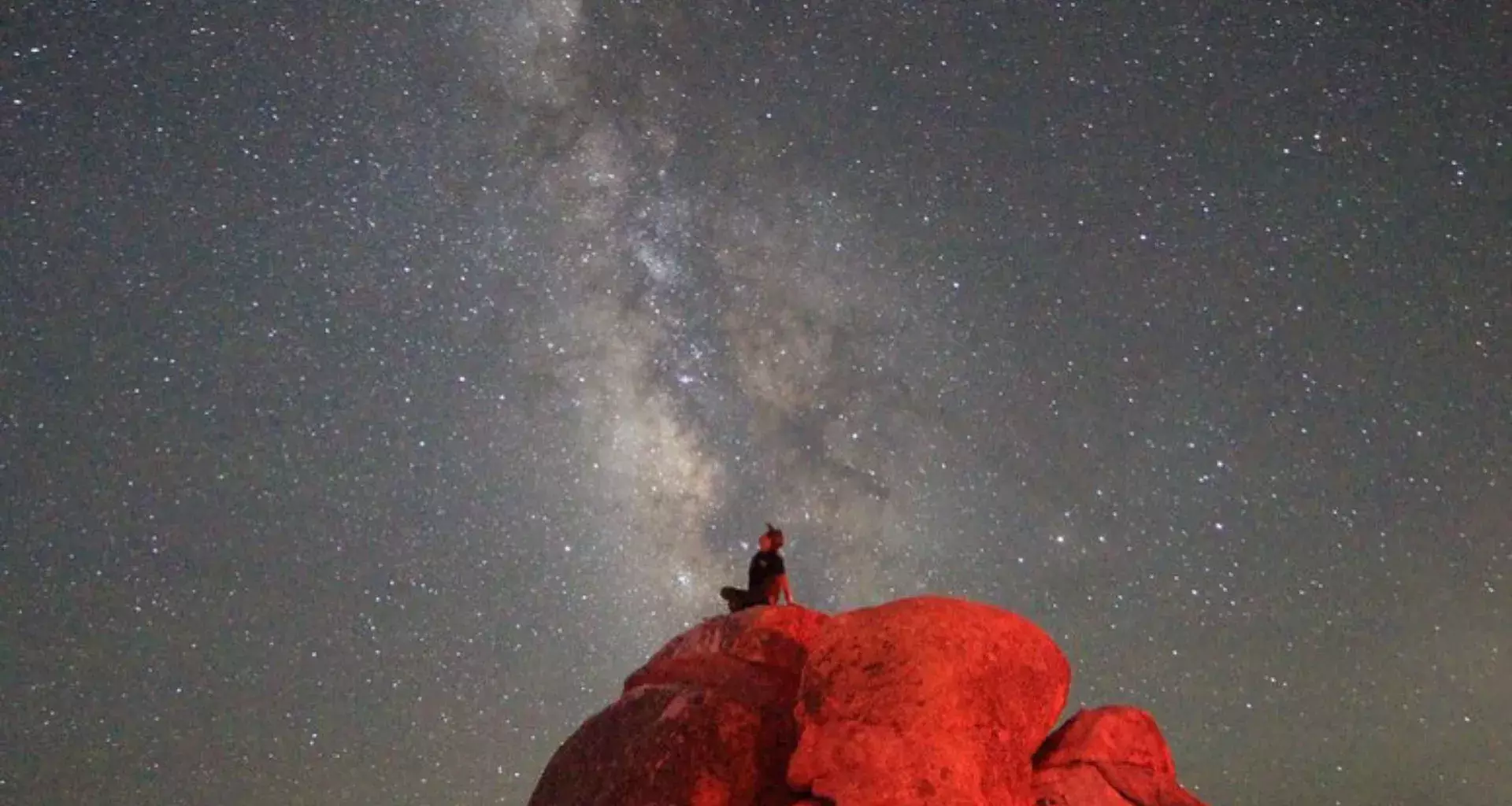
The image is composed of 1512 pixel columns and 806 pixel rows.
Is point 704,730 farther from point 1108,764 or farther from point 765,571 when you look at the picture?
point 1108,764

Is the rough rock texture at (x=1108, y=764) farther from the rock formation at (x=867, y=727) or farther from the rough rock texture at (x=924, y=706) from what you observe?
the rough rock texture at (x=924, y=706)

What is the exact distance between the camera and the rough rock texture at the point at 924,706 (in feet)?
34.9

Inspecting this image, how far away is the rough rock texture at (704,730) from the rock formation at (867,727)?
0.02m

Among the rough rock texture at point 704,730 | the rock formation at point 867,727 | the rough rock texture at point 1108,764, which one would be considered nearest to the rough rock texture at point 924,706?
the rock formation at point 867,727

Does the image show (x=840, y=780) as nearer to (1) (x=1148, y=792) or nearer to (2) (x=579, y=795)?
(2) (x=579, y=795)

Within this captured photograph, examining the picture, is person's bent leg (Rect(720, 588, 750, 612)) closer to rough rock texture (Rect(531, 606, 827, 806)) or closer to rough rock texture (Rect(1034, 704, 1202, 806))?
rough rock texture (Rect(531, 606, 827, 806))

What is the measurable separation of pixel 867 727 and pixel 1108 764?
3.05 meters

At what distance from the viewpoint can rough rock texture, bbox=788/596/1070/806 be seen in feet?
34.9

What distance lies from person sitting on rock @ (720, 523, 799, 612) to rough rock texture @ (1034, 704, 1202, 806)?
3778 mm

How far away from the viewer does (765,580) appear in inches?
583

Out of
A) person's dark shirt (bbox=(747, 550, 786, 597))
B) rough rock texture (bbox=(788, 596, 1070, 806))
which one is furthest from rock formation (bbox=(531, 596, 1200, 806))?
person's dark shirt (bbox=(747, 550, 786, 597))

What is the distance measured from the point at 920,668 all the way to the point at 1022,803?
5.57 ft

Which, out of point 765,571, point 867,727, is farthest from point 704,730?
point 765,571

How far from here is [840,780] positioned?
418 inches
